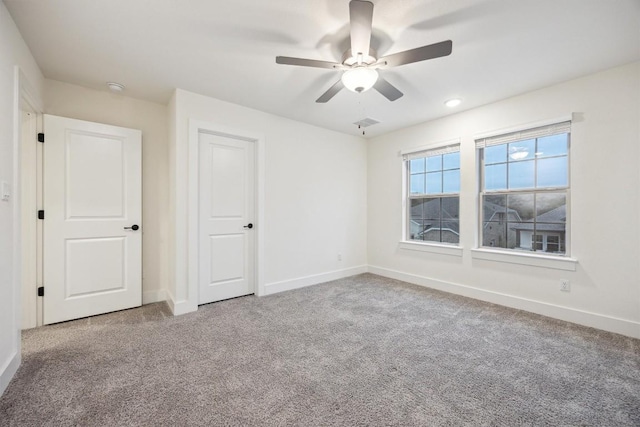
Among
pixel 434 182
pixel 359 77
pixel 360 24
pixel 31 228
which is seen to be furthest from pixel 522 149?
pixel 31 228

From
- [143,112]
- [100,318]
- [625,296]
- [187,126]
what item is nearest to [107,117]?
[143,112]

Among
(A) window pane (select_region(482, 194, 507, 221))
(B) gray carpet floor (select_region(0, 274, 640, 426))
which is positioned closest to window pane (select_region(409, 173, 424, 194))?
(A) window pane (select_region(482, 194, 507, 221))

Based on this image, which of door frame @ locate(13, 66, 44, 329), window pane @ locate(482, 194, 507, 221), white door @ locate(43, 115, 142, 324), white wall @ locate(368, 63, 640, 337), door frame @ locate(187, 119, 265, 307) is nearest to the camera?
white wall @ locate(368, 63, 640, 337)

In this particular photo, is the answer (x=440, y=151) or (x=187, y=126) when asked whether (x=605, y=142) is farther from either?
(x=187, y=126)

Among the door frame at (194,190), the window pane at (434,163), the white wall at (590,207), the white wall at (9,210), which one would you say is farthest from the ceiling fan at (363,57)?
the window pane at (434,163)

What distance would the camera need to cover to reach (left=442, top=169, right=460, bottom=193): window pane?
3.81 m

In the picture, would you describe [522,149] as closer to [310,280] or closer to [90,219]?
[310,280]

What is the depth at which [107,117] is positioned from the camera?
3096mm

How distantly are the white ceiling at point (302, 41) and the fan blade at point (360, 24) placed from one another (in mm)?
220

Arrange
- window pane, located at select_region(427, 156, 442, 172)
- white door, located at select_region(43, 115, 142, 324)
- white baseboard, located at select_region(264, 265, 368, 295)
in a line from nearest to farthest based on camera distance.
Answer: white door, located at select_region(43, 115, 142, 324) < white baseboard, located at select_region(264, 265, 368, 295) < window pane, located at select_region(427, 156, 442, 172)

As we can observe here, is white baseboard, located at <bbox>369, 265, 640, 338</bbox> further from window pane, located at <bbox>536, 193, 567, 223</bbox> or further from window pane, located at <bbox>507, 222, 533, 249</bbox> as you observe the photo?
window pane, located at <bbox>536, 193, 567, 223</bbox>

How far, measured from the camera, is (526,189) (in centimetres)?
319

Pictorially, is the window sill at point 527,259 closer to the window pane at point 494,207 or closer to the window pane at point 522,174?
the window pane at point 494,207

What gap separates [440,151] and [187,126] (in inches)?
132
